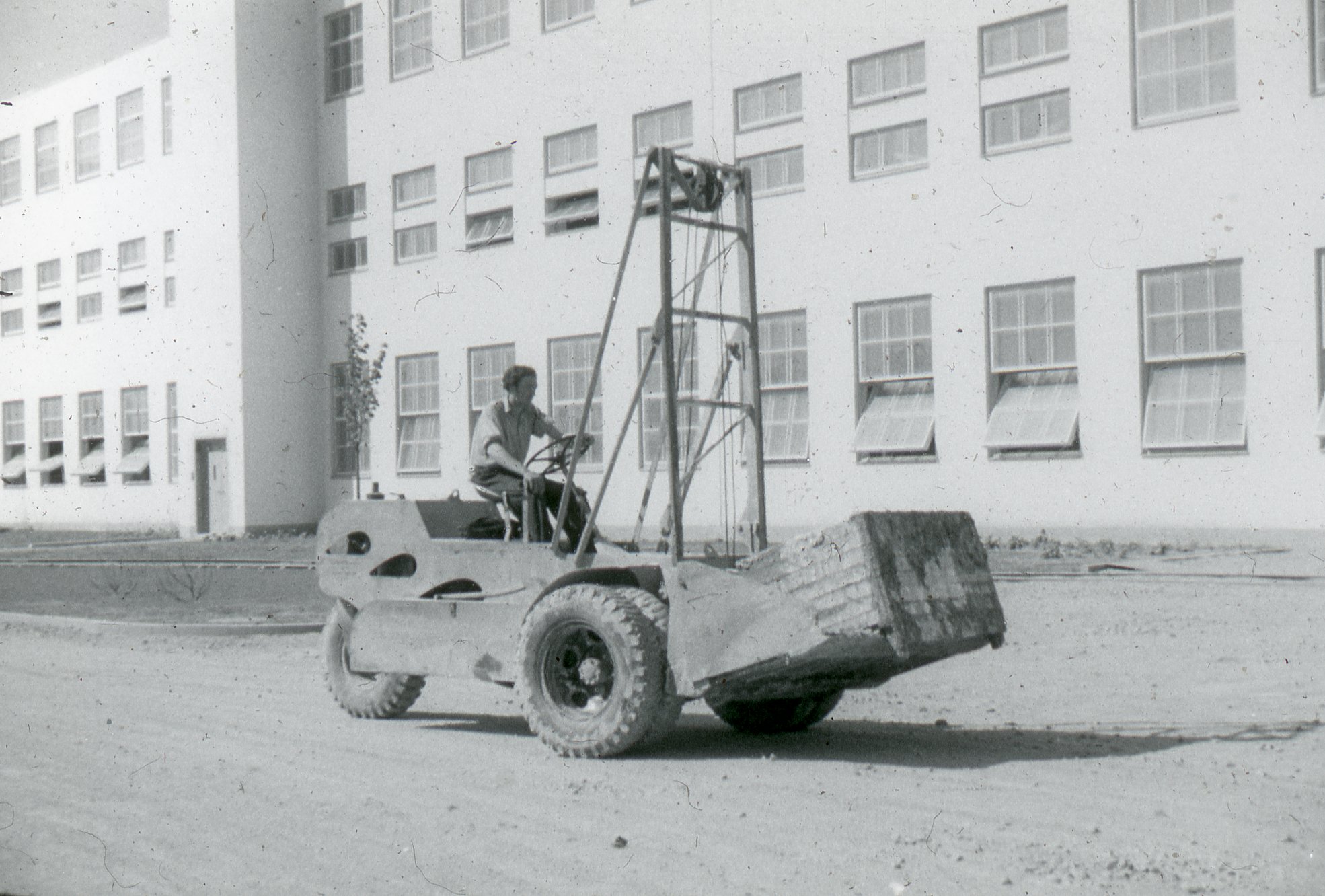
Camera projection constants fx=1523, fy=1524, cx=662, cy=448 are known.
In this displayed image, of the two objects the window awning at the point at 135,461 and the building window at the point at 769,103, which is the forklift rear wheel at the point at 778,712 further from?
the window awning at the point at 135,461

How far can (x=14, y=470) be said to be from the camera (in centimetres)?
4300

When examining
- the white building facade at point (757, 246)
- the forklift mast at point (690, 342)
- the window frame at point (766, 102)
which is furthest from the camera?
the window frame at point (766, 102)

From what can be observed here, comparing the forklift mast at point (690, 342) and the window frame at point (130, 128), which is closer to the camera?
the forklift mast at point (690, 342)

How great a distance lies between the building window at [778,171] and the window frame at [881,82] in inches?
55.0

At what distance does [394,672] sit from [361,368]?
78.7 feet

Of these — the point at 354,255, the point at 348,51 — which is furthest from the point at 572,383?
the point at 348,51

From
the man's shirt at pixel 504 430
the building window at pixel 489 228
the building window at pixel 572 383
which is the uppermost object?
the building window at pixel 489 228

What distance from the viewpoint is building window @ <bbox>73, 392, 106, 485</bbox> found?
134 feet

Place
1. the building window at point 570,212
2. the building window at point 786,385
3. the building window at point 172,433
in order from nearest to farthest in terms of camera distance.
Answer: the building window at point 786,385
the building window at point 570,212
the building window at point 172,433

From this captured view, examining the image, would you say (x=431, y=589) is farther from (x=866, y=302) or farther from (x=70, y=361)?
(x=70, y=361)

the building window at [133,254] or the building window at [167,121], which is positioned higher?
the building window at [167,121]

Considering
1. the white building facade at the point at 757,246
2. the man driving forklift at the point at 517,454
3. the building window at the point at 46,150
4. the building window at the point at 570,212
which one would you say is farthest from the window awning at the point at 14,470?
the man driving forklift at the point at 517,454

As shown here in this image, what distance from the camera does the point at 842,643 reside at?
7.36 m

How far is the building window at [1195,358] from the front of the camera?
70.6 ft
